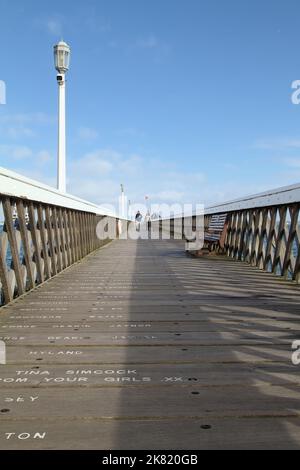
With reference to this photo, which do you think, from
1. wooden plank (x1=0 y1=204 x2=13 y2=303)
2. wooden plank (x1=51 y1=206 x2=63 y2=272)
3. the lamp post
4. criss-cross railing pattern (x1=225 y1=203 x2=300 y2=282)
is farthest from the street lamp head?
wooden plank (x1=0 y1=204 x2=13 y2=303)

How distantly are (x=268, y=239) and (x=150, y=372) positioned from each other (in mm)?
5427

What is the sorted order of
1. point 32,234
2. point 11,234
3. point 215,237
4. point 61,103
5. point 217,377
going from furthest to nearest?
point 61,103
point 215,237
point 32,234
point 11,234
point 217,377

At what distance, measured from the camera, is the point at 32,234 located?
19.3 feet

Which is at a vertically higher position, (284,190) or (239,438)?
(284,190)

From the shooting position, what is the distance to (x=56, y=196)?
6.82m

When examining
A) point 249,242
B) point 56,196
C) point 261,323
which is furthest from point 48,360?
point 249,242

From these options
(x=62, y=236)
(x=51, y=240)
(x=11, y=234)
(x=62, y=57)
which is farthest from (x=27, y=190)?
(x=62, y=57)

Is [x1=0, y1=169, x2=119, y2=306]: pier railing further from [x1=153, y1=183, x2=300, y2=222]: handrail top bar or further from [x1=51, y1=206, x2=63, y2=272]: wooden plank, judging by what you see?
[x1=153, y1=183, x2=300, y2=222]: handrail top bar

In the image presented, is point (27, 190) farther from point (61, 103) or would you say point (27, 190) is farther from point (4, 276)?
point (61, 103)

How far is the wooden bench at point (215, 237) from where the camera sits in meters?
10.6

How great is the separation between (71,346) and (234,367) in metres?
1.13

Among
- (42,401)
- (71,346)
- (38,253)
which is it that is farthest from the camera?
Answer: (38,253)

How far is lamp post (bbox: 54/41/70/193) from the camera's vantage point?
1450 cm
